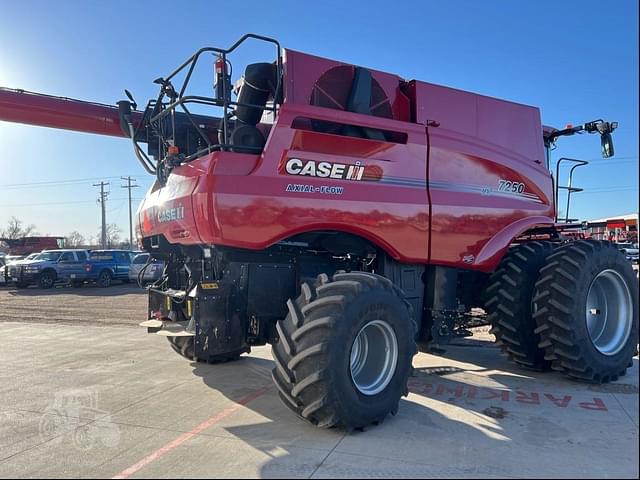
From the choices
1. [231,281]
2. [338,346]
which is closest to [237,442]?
[338,346]

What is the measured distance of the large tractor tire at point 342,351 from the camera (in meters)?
4.21

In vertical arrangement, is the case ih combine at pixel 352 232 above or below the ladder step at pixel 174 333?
above

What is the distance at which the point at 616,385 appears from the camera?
234 inches

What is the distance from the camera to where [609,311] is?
21.6ft

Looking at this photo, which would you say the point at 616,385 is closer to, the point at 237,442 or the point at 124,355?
the point at 237,442

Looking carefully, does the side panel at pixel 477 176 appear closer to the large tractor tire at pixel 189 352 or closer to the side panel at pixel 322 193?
the side panel at pixel 322 193

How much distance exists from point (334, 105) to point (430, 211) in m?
1.54

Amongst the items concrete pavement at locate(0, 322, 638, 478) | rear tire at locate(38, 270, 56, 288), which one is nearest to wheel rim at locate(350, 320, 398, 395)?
concrete pavement at locate(0, 322, 638, 478)

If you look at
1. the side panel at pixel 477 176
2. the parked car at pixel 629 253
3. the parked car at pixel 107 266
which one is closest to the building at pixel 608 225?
the parked car at pixel 629 253

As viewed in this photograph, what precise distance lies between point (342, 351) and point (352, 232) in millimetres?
1350

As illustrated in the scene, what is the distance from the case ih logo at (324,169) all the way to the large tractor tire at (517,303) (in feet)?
7.58

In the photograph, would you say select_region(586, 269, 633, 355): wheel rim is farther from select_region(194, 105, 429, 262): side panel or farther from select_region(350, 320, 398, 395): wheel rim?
select_region(350, 320, 398, 395): wheel rim

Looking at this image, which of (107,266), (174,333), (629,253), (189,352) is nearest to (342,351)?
(174,333)

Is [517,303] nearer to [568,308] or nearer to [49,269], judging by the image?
[568,308]
